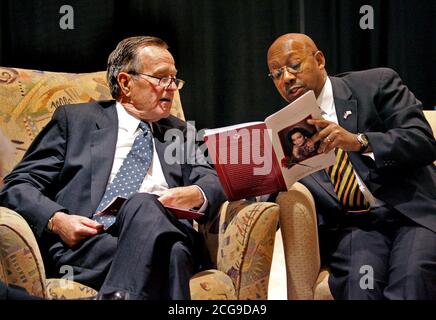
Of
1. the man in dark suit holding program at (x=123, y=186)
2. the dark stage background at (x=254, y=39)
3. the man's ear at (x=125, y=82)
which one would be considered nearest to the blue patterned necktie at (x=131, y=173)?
the man in dark suit holding program at (x=123, y=186)

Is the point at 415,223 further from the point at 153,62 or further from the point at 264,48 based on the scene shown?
the point at 264,48

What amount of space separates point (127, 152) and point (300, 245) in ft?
2.28

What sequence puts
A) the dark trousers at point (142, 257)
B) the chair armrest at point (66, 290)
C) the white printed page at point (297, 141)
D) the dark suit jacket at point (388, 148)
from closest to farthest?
1. the dark trousers at point (142, 257)
2. the chair armrest at point (66, 290)
3. the white printed page at point (297, 141)
4. the dark suit jacket at point (388, 148)

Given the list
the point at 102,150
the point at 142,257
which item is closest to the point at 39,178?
the point at 102,150

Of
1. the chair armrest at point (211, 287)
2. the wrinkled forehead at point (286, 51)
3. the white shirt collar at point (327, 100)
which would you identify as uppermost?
the wrinkled forehead at point (286, 51)

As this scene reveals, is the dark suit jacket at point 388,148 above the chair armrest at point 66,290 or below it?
above

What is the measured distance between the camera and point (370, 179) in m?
2.51

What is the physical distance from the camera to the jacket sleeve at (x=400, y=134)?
243 centimetres

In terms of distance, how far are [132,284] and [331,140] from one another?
2.53 ft

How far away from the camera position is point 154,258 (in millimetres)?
2117

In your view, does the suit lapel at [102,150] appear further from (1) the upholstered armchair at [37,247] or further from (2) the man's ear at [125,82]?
(1) the upholstered armchair at [37,247]

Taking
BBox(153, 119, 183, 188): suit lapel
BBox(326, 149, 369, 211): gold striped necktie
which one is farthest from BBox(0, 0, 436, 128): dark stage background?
BBox(326, 149, 369, 211): gold striped necktie

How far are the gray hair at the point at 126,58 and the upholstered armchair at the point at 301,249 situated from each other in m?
0.77
